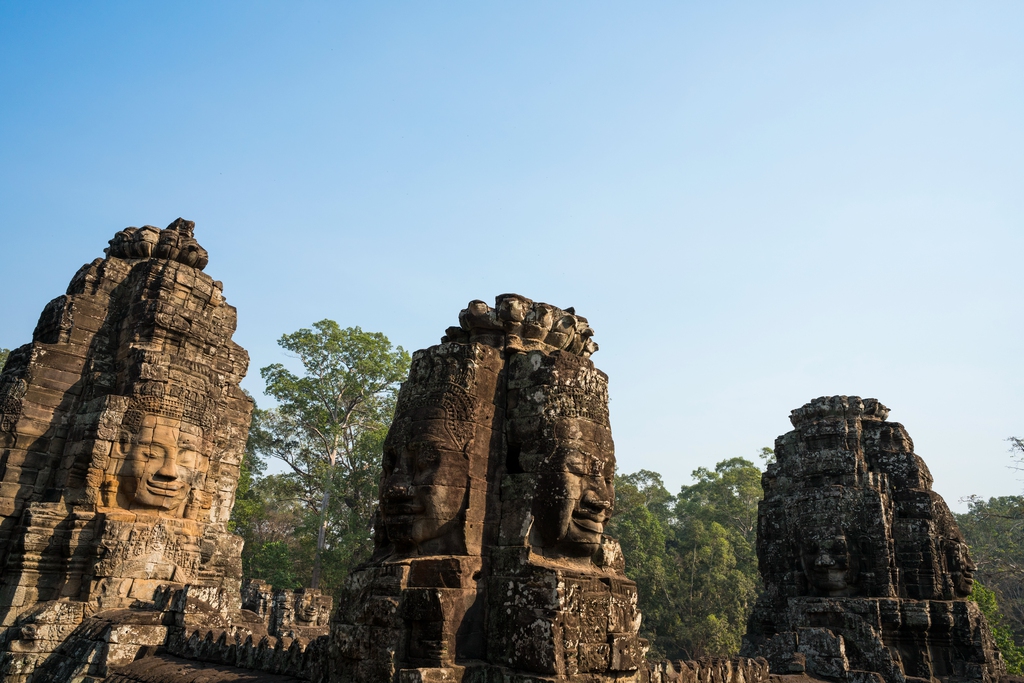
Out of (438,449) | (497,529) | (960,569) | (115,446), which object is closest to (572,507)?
(497,529)

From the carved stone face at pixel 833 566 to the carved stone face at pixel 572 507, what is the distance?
6.58m

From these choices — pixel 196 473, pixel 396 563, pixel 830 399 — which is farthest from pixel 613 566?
pixel 830 399

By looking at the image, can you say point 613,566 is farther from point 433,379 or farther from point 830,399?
point 830,399

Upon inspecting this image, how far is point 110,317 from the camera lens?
9656 millimetres

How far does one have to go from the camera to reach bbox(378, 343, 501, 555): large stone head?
15.1 ft

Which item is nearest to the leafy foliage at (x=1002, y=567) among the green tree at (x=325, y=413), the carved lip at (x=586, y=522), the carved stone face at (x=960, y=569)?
the carved stone face at (x=960, y=569)

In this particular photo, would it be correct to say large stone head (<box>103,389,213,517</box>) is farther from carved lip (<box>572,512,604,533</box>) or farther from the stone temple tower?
carved lip (<box>572,512,604,533</box>)

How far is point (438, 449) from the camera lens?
4695 mm

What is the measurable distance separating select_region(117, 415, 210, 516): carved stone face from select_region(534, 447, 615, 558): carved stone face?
581 centimetres

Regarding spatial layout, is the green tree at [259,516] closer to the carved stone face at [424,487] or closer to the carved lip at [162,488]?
the carved lip at [162,488]

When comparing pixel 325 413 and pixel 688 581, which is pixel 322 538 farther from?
pixel 688 581

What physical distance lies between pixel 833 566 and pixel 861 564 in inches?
20.2

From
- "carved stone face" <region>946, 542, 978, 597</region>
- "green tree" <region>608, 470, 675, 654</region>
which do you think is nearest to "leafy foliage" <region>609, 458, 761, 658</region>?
"green tree" <region>608, 470, 675, 654</region>

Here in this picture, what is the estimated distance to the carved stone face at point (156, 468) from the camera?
322 inches
